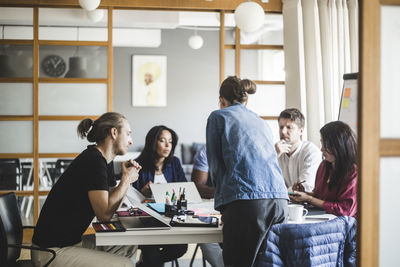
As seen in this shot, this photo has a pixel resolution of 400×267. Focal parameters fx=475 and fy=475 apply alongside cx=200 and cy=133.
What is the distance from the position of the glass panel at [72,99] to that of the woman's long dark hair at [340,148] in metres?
2.87

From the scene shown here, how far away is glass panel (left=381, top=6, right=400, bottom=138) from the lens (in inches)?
54.7

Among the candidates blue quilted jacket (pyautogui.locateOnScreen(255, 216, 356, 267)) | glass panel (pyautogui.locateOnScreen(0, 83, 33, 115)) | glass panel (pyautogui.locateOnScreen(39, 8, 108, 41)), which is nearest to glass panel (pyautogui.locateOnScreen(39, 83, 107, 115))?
glass panel (pyautogui.locateOnScreen(0, 83, 33, 115))

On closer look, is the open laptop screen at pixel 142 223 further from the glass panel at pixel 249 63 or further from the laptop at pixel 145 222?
the glass panel at pixel 249 63

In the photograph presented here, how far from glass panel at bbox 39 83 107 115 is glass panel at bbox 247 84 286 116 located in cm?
160

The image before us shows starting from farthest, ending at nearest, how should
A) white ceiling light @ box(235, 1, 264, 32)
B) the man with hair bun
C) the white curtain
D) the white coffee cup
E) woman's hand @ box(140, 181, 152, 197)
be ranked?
the white curtain, white ceiling light @ box(235, 1, 264, 32), woman's hand @ box(140, 181, 152, 197), the white coffee cup, the man with hair bun

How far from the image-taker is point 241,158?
216cm

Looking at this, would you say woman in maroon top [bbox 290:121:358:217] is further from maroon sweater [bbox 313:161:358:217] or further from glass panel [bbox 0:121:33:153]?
glass panel [bbox 0:121:33:153]

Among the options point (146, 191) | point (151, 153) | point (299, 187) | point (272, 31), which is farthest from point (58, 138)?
point (299, 187)

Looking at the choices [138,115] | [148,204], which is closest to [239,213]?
[148,204]

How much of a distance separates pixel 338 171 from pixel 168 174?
1251mm

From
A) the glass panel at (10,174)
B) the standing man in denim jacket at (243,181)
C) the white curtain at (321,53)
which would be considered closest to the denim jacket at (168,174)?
the standing man in denim jacket at (243,181)

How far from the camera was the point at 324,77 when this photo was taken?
15.1 feet

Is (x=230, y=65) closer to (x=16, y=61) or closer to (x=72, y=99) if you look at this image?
(x=72, y=99)

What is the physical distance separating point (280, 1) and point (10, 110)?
298 centimetres
